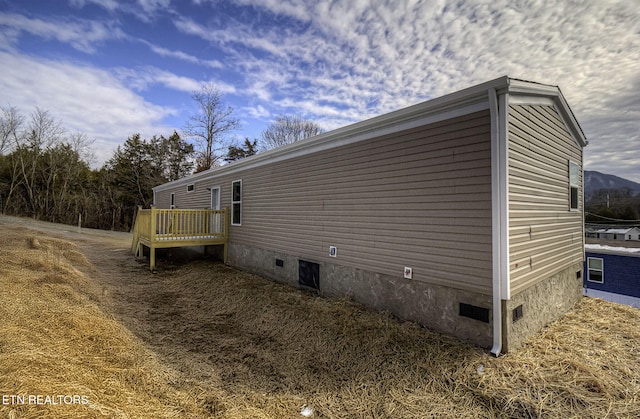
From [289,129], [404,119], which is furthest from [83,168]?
[404,119]

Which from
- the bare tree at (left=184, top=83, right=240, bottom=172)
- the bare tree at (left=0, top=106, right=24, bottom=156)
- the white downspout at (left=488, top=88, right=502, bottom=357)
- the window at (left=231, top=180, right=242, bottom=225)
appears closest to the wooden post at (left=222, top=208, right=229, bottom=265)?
the window at (left=231, top=180, right=242, bottom=225)

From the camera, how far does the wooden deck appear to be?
335 inches

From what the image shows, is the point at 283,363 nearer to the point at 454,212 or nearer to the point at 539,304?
the point at 454,212

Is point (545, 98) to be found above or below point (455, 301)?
above

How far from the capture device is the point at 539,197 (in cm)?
432

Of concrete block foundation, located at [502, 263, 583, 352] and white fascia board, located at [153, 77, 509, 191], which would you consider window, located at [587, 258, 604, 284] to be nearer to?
concrete block foundation, located at [502, 263, 583, 352]

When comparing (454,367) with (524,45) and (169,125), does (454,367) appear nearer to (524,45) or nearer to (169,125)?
(524,45)

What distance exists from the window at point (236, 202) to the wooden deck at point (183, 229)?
33 centimetres

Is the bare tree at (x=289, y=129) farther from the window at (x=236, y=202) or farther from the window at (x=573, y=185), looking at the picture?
the window at (x=573, y=185)

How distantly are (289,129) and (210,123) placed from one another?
6.94 metres

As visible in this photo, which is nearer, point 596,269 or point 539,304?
point 539,304

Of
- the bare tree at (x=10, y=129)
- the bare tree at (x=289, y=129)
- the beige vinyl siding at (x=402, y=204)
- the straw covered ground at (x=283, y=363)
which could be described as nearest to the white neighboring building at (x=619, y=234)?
the straw covered ground at (x=283, y=363)

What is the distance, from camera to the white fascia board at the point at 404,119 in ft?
11.8

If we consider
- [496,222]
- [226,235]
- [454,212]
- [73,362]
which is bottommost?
[73,362]
